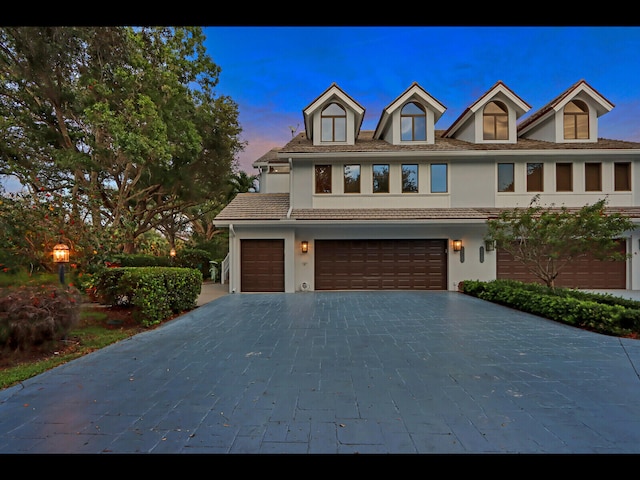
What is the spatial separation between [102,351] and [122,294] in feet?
7.25

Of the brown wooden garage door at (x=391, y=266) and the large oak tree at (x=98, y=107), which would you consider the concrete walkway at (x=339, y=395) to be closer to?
the brown wooden garage door at (x=391, y=266)

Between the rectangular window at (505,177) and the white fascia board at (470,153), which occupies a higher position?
the white fascia board at (470,153)

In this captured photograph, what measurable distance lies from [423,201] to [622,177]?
788 cm

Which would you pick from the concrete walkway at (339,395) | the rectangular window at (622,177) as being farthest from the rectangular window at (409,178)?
the rectangular window at (622,177)

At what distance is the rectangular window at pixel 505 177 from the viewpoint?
11.6m

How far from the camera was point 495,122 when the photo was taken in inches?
483

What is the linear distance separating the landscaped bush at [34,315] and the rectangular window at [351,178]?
926 cm

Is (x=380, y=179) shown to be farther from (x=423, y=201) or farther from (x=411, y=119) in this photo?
(x=411, y=119)

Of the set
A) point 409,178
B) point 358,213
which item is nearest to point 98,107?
point 358,213

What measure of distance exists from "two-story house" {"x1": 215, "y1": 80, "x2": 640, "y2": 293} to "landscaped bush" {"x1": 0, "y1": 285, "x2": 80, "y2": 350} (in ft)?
21.3

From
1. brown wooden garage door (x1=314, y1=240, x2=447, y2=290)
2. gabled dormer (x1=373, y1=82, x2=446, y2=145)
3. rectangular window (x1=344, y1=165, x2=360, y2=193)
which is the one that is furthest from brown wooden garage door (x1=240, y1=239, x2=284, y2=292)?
gabled dormer (x1=373, y1=82, x2=446, y2=145)

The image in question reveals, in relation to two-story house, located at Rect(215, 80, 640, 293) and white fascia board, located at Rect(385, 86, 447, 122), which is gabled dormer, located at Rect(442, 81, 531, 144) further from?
white fascia board, located at Rect(385, 86, 447, 122)
